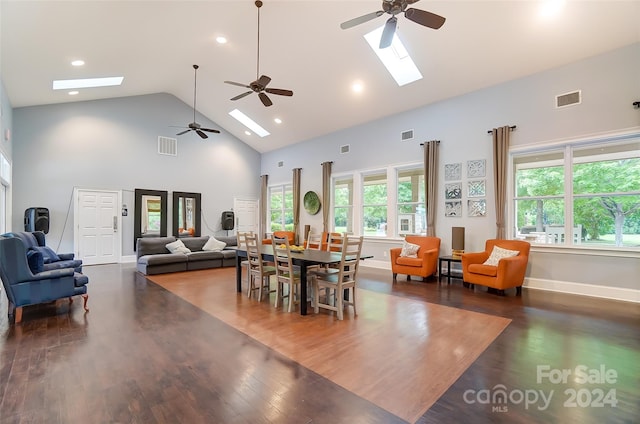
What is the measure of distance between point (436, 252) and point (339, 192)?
3588mm

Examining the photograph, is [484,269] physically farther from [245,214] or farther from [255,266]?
[245,214]

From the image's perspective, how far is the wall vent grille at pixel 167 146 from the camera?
31.2 feet

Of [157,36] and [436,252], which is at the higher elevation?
[157,36]

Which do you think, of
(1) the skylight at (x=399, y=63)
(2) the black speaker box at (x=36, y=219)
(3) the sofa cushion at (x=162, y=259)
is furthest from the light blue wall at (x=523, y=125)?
(2) the black speaker box at (x=36, y=219)

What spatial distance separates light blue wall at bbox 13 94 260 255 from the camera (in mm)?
7645

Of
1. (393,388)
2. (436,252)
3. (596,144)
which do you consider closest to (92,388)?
(393,388)

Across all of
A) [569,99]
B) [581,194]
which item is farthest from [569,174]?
[569,99]

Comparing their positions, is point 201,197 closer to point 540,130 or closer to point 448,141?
point 448,141

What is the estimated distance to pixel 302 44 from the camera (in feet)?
19.1

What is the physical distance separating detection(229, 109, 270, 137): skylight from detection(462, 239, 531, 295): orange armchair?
24.0ft

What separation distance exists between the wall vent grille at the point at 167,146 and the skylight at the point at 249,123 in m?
2.07

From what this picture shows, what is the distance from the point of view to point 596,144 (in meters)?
4.99

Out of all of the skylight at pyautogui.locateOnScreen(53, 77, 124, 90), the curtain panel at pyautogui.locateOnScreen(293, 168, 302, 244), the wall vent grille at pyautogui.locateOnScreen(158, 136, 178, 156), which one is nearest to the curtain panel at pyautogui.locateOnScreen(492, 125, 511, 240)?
the curtain panel at pyautogui.locateOnScreen(293, 168, 302, 244)

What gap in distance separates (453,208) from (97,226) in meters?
9.21
